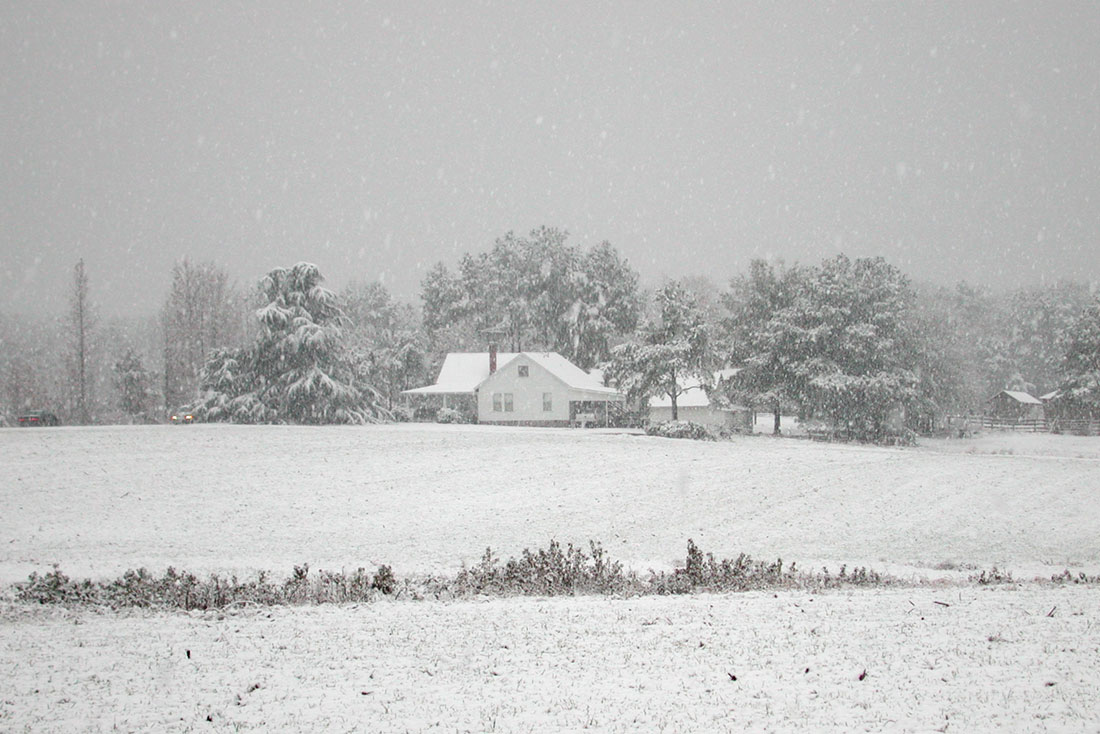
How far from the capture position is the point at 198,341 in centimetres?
6275

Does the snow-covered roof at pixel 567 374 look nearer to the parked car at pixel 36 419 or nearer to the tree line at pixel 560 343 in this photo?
the tree line at pixel 560 343

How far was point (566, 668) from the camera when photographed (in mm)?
6793

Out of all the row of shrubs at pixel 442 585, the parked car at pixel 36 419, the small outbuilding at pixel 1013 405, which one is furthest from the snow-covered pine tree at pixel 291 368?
the small outbuilding at pixel 1013 405

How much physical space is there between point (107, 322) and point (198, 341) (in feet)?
205

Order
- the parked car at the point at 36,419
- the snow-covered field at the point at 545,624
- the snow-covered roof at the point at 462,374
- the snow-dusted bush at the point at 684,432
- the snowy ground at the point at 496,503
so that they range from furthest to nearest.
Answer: the snow-covered roof at the point at 462,374 < the parked car at the point at 36,419 < the snow-dusted bush at the point at 684,432 < the snowy ground at the point at 496,503 < the snow-covered field at the point at 545,624

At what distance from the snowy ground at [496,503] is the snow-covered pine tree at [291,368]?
37.5ft

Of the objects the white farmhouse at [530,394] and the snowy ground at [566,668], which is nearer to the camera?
the snowy ground at [566,668]

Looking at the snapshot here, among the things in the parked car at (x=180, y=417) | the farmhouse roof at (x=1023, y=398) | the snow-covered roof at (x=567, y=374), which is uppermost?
the snow-covered roof at (x=567, y=374)

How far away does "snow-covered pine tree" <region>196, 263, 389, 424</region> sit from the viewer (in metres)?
46.0

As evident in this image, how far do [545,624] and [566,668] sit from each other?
1744 mm

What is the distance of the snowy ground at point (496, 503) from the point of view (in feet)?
53.2

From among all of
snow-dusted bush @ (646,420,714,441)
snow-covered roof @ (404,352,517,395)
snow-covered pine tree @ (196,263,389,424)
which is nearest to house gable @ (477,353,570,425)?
snow-covered roof @ (404,352,517,395)

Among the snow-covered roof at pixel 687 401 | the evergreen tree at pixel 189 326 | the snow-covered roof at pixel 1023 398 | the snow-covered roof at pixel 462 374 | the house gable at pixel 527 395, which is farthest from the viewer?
the snow-covered roof at pixel 1023 398

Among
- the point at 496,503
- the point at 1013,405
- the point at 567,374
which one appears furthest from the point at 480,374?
the point at 1013,405
